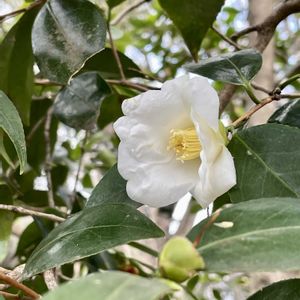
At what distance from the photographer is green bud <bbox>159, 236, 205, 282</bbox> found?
43 cm

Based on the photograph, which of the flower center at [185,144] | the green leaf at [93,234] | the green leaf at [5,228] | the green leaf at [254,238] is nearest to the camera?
the green leaf at [254,238]

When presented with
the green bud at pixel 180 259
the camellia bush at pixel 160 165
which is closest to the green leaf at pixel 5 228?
the camellia bush at pixel 160 165

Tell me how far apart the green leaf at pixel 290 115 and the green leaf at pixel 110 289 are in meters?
0.47

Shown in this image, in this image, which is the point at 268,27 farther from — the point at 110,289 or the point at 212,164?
the point at 110,289

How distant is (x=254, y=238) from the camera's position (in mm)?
498

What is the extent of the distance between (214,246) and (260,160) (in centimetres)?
21

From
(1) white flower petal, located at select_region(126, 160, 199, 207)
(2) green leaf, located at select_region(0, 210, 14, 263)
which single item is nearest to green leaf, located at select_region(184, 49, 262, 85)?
(1) white flower petal, located at select_region(126, 160, 199, 207)

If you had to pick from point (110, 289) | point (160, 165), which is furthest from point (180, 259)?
point (160, 165)

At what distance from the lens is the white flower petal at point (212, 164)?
643mm

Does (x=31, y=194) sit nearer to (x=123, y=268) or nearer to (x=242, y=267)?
(x=123, y=268)

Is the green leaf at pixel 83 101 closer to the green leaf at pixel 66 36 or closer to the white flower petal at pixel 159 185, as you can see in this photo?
Result: the green leaf at pixel 66 36

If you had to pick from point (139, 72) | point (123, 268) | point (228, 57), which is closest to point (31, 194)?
point (123, 268)

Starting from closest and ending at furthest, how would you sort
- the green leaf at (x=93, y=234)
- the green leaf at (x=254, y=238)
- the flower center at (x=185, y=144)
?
1. the green leaf at (x=254, y=238)
2. the green leaf at (x=93, y=234)
3. the flower center at (x=185, y=144)

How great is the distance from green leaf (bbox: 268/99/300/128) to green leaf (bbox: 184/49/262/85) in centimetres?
7
